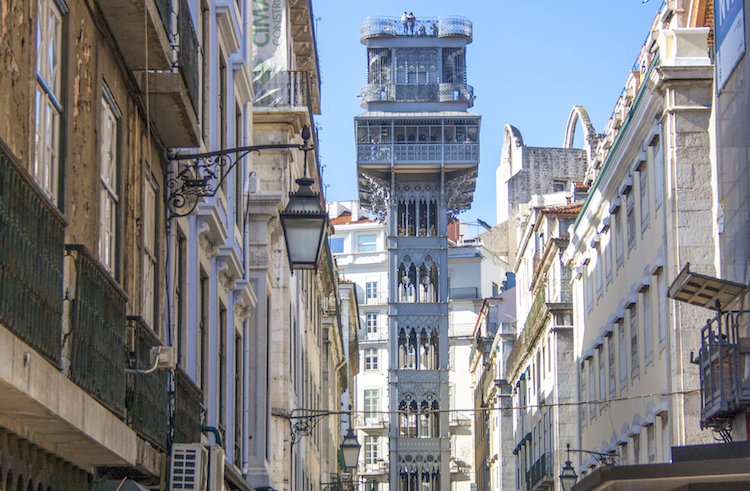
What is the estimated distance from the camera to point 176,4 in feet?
40.3

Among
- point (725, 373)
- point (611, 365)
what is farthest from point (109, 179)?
point (611, 365)

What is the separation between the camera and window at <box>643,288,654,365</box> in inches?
989

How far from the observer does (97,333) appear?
8.17 m

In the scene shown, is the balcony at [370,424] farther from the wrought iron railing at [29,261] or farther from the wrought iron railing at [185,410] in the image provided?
the wrought iron railing at [29,261]

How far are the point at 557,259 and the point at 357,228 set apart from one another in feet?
198

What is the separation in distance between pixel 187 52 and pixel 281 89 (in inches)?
520

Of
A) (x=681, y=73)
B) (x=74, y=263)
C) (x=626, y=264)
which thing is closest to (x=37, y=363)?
(x=74, y=263)

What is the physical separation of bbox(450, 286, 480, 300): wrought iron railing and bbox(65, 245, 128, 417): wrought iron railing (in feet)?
288

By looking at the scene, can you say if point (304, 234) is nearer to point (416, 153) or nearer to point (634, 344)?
point (634, 344)

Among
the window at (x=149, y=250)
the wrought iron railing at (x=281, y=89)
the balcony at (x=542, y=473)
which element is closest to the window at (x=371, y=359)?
the balcony at (x=542, y=473)

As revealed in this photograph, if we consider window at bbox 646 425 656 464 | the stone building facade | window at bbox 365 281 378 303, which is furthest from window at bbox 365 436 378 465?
window at bbox 646 425 656 464

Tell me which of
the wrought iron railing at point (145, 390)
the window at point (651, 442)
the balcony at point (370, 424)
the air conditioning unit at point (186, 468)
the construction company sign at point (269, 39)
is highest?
the construction company sign at point (269, 39)

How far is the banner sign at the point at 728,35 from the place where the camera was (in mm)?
18627

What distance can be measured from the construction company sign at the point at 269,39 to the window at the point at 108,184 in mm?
15019
